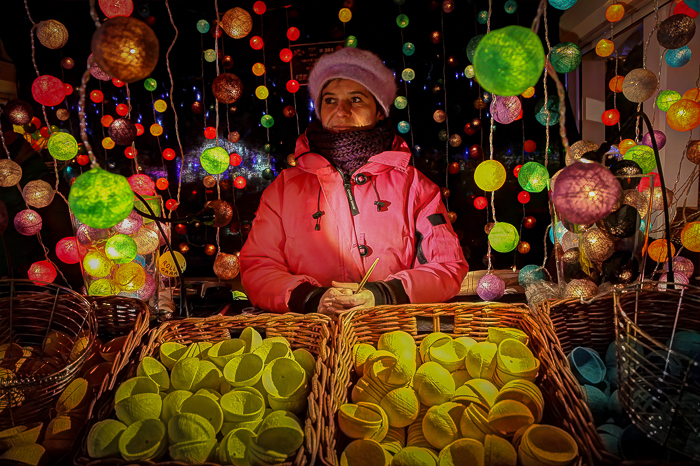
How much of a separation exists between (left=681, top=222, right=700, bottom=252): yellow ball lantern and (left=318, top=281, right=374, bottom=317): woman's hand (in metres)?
1.20

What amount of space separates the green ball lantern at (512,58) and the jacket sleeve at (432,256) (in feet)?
3.14

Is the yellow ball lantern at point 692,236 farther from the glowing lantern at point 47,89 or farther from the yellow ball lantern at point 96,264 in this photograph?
the glowing lantern at point 47,89

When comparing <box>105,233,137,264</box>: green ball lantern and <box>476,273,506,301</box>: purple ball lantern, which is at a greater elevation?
<box>105,233,137,264</box>: green ball lantern

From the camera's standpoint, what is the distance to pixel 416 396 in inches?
34.7

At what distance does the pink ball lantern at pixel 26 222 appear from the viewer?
173 centimetres

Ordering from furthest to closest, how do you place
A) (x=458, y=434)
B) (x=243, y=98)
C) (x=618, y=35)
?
(x=243, y=98)
(x=618, y=35)
(x=458, y=434)

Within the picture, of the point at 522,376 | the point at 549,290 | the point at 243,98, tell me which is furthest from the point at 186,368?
the point at 243,98

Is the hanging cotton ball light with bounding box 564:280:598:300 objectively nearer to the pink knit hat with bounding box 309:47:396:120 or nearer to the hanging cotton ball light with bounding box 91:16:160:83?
the pink knit hat with bounding box 309:47:396:120

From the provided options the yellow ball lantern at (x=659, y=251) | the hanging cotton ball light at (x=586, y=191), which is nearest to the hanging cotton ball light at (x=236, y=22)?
the hanging cotton ball light at (x=586, y=191)

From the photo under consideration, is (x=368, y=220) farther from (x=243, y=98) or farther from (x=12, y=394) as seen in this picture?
(x=243, y=98)

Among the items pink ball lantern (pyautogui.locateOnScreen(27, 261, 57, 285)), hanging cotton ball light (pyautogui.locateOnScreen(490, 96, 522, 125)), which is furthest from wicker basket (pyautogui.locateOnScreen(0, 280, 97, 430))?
hanging cotton ball light (pyautogui.locateOnScreen(490, 96, 522, 125))

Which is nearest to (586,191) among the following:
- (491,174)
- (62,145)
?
(491,174)

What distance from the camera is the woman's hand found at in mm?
1364

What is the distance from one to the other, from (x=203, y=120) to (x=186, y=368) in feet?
7.98
